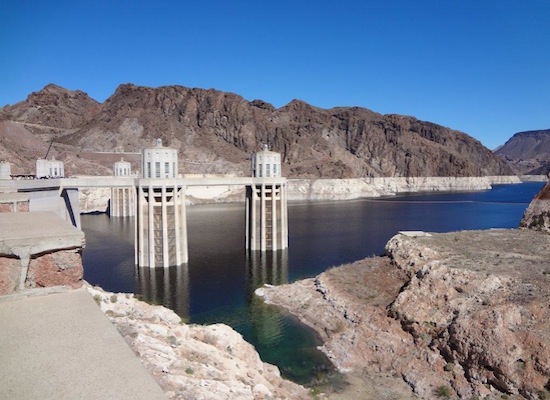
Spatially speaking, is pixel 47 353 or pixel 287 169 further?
pixel 287 169

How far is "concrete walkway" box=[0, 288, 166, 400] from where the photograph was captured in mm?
3926

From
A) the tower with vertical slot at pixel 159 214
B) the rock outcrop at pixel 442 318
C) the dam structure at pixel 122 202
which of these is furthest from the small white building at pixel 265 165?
the dam structure at pixel 122 202

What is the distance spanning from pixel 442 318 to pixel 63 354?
20384mm

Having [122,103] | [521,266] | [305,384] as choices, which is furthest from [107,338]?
[122,103]

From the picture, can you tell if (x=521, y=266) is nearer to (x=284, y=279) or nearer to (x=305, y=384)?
(x=305, y=384)

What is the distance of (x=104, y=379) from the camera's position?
4078mm

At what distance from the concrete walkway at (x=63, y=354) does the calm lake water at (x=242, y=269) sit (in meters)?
15.9

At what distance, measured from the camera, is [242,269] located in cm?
4197

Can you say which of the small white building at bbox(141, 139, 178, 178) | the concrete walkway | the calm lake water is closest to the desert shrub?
the calm lake water

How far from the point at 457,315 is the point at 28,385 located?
20493 millimetres

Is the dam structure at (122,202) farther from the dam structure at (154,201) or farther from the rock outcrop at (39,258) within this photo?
the rock outcrop at (39,258)

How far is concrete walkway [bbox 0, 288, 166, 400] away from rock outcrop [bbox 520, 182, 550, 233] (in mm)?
40929

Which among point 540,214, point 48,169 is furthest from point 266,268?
point 48,169

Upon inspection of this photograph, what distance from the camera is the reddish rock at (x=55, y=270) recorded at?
18.3 feet
